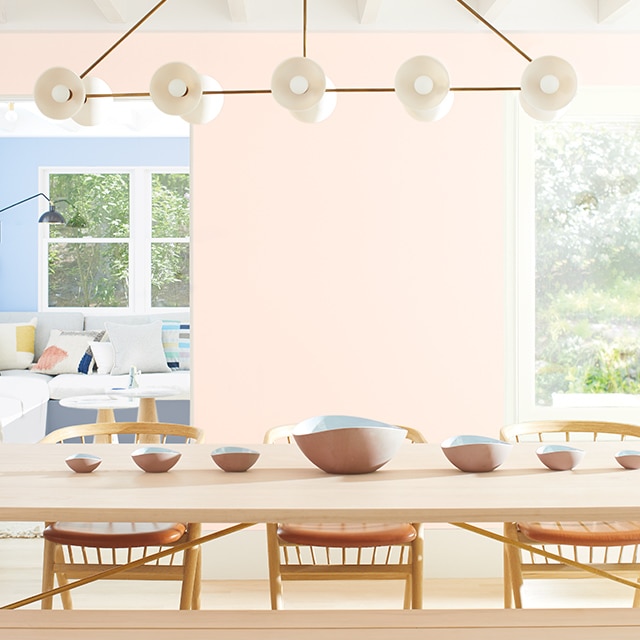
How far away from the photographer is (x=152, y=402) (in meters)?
5.27

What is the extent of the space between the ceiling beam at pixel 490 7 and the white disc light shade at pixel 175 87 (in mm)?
1812

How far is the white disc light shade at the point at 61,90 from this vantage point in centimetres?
215

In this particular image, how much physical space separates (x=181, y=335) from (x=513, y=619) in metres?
5.74

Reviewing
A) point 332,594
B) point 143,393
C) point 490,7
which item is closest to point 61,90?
point 490,7

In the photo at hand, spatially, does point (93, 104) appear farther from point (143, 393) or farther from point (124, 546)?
point (143, 393)

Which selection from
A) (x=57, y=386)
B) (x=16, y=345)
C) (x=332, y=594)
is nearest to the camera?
(x=332, y=594)

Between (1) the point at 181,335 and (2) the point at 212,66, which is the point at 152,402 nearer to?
(1) the point at 181,335

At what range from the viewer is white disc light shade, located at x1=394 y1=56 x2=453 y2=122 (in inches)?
83.3

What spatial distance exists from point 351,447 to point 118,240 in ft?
20.8

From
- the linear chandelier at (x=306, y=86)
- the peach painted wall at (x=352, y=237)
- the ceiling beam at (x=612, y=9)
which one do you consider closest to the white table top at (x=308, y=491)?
the linear chandelier at (x=306, y=86)

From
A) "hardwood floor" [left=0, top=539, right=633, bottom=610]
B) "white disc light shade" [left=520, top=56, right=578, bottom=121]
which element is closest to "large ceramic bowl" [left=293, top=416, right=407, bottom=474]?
"white disc light shade" [left=520, top=56, right=578, bottom=121]

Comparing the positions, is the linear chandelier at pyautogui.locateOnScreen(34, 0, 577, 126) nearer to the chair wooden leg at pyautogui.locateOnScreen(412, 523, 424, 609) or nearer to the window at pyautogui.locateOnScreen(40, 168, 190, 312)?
the chair wooden leg at pyautogui.locateOnScreen(412, 523, 424, 609)

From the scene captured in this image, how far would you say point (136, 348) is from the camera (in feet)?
22.7

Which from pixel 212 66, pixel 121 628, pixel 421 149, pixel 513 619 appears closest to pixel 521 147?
pixel 421 149
